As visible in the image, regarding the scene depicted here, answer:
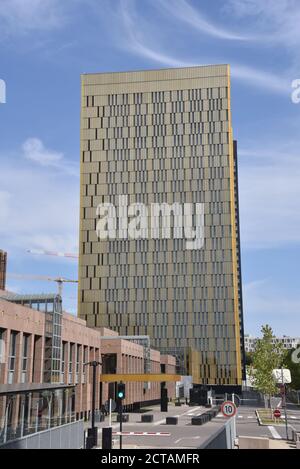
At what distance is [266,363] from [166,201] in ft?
254

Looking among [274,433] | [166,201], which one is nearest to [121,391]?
[274,433]

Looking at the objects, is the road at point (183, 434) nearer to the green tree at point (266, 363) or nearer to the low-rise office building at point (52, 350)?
the low-rise office building at point (52, 350)

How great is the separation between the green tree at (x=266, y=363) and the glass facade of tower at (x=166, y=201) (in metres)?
58.8

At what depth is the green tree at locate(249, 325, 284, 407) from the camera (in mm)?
66188

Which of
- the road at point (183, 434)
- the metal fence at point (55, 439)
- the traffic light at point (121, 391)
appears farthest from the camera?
the road at point (183, 434)

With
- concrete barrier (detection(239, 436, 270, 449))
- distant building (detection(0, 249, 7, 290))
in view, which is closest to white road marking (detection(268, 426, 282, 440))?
concrete barrier (detection(239, 436, 270, 449))

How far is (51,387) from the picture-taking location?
22828 mm

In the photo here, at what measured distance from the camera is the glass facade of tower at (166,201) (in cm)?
13388

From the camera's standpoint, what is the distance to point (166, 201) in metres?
140

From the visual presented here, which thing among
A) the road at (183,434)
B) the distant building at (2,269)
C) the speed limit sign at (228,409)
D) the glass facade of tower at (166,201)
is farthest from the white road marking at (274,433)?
the glass facade of tower at (166,201)

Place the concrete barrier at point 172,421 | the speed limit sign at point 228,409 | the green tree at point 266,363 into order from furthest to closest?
the green tree at point 266,363 < the concrete barrier at point 172,421 < the speed limit sign at point 228,409

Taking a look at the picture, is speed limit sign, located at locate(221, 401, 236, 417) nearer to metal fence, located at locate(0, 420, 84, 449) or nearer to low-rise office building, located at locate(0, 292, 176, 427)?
metal fence, located at locate(0, 420, 84, 449)

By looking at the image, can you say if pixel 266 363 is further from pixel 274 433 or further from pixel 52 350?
pixel 52 350

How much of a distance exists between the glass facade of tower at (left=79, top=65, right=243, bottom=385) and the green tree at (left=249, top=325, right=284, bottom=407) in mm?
58771
